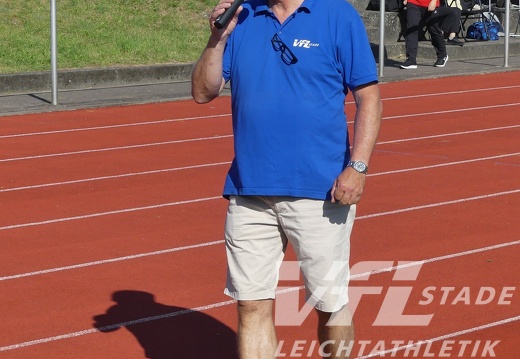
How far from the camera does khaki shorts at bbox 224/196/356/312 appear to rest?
4660 mm

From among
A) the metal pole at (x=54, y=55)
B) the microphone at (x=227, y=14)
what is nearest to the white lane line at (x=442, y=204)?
the microphone at (x=227, y=14)

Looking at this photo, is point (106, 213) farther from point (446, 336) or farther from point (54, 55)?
point (54, 55)

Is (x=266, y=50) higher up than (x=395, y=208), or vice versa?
(x=266, y=50)

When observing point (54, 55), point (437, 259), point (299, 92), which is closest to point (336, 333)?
point (299, 92)

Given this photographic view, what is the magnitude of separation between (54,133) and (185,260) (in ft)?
21.3

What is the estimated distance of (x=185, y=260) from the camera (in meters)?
7.88

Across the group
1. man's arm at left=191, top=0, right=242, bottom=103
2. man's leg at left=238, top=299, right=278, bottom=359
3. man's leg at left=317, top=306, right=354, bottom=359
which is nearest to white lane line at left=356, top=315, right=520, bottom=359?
man's leg at left=317, top=306, right=354, bottom=359

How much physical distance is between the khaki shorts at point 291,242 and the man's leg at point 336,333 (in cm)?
6

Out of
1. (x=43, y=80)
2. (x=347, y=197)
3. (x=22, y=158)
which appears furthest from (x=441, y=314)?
(x=43, y=80)

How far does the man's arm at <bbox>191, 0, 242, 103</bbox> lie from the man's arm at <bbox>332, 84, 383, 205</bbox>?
0.55 metres

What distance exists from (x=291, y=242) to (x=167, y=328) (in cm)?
180

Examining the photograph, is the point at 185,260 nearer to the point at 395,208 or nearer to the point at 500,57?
the point at 395,208

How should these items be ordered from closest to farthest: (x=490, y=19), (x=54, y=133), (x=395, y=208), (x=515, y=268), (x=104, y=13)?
(x=515, y=268) < (x=395, y=208) < (x=54, y=133) < (x=104, y=13) < (x=490, y=19)

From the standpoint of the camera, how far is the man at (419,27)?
72.0 ft
